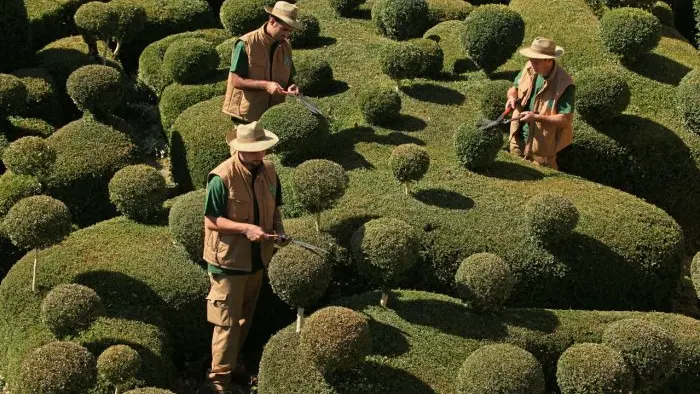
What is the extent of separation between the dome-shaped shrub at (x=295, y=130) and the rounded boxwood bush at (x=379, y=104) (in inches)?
41.3

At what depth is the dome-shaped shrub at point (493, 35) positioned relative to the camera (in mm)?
15547

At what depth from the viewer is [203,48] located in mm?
16625

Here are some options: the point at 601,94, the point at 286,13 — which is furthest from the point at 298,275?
the point at 601,94

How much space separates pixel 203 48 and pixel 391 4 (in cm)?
353

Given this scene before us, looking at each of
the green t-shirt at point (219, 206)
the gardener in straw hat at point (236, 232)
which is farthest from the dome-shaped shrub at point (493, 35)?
the green t-shirt at point (219, 206)

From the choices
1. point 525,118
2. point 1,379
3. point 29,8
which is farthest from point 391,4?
point 1,379

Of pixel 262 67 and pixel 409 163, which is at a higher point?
pixel 262 67

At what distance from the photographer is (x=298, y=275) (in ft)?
33.4

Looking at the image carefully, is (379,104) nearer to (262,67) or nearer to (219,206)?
(262,67)

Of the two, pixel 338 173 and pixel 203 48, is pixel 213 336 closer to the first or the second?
pixel 338 173

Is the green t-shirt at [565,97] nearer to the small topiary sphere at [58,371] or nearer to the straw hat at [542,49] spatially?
the straw hat at [542,49]

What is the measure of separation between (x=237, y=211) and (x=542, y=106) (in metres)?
5.07

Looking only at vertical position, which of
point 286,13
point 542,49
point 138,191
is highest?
point 286,13

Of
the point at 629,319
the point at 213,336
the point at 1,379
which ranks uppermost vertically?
the point at 629,319
